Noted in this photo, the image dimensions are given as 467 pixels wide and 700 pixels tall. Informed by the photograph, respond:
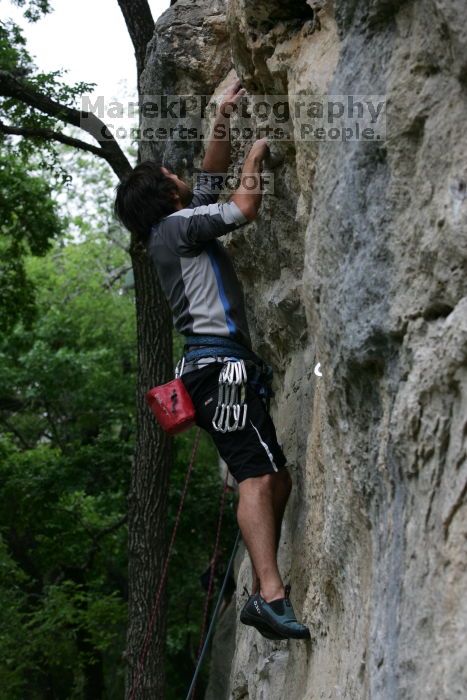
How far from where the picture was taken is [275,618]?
4145 mm

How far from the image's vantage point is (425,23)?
10.5ft

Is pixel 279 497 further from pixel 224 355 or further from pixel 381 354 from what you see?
pixel 381 354

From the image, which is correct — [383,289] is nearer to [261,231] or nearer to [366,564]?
[366,564]

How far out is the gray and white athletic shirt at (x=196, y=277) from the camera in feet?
15.5

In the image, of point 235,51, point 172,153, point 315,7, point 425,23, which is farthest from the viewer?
point 172,153

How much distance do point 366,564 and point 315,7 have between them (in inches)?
97.0

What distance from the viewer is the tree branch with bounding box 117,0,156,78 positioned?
8.99m

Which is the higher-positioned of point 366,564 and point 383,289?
point 383,289

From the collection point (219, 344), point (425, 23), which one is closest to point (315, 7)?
point (425, 23)

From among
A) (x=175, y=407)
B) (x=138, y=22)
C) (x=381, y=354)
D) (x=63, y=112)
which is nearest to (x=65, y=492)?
(x=63, y=112)

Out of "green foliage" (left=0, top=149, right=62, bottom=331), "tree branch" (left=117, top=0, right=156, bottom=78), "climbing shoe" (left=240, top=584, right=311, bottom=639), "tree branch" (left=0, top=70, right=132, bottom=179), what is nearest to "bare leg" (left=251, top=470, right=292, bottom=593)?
"climbing shoe" (left=240, top=584, right=311, bottom=639)

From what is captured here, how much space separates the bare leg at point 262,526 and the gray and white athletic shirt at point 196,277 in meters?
0.76

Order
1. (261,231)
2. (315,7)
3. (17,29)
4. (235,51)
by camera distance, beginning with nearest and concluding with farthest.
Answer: (315,7) → (235,51) → (261,231) → (17,29)

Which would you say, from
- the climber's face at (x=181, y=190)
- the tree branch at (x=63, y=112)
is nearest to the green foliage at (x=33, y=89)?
the tree branch at (x=63, y=112)
